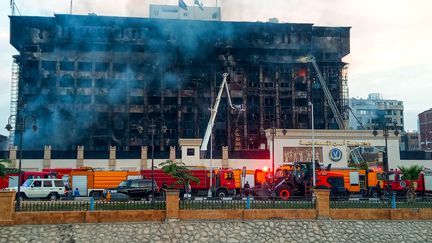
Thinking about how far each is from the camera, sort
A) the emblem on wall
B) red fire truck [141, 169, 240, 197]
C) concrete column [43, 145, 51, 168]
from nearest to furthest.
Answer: red fire truck [141, 169, 240, 197], concrete column [43, 145, 51, 168], the emblem on wall

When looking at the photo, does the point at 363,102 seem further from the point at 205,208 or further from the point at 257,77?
the point at 205,208

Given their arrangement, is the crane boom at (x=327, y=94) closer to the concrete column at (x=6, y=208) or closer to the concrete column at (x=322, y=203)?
the concrete column at (x=322, y=203)

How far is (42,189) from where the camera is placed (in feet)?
117

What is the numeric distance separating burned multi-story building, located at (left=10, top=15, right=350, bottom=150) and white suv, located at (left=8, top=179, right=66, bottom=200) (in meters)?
36.7

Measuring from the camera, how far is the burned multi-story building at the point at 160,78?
7319 cm

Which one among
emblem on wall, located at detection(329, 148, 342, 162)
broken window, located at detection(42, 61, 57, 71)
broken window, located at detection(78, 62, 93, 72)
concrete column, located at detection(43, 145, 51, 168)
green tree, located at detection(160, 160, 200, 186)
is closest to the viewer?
green tree, located at detection(160, 160, 200, 186)

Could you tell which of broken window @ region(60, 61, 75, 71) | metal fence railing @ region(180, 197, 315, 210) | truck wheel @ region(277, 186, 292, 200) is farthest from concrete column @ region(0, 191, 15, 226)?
broken window @ region(60, 61, 75, 71)

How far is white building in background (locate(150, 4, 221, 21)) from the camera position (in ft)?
269

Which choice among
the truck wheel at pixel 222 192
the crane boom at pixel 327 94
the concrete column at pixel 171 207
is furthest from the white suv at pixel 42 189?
the crane boom at pixel 327 94

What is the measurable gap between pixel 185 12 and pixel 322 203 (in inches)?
2455

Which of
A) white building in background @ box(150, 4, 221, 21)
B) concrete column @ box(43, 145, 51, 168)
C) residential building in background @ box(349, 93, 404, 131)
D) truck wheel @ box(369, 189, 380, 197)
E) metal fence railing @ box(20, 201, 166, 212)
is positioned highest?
white building in background @ box(150, 4, 221, 21)

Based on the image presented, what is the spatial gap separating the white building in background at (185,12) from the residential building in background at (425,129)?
59.3 meters

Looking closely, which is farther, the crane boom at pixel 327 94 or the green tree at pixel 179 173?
the crane boom at pixel 327 94

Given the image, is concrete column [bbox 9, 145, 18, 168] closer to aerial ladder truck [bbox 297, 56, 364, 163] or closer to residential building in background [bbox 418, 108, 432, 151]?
aerial ladder truck [bbox 297, 56, 364, 163]
